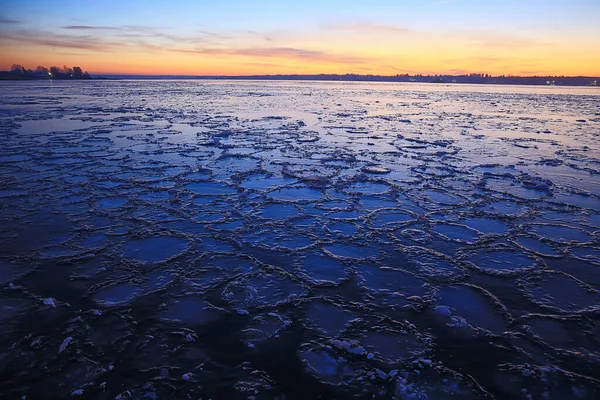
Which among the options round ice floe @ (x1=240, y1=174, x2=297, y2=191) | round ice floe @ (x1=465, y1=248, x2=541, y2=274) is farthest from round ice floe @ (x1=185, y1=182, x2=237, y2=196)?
round ice floe @ (x1=465, y1=248, x2=541, y2=274)

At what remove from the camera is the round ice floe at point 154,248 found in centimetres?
396

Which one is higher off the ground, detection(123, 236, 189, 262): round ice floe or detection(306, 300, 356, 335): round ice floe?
detection(123, 236, 189, 262): round ice floe

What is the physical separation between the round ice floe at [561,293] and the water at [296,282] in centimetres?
2

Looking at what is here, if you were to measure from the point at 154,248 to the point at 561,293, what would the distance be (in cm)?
445

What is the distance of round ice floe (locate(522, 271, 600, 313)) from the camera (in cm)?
319

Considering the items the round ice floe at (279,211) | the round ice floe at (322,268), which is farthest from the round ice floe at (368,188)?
the round ice floe at (322,268)

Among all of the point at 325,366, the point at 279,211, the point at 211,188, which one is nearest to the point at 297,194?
the point at 279,211

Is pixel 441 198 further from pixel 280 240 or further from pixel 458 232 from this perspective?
pixel 280 240

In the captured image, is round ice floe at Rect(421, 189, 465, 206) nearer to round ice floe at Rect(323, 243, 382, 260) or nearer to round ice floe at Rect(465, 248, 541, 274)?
round ice floe at Rect(465, 248, 541, 274)

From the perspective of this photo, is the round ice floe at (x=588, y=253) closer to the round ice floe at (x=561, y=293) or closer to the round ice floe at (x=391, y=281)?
the round ice floe at (x=561, y=293)

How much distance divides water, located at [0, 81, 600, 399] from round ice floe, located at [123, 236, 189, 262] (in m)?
0.03

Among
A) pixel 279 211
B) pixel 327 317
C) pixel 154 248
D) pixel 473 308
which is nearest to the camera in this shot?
pixel 327 317

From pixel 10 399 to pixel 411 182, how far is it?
6595 millimetres

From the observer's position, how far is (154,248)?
4164 millimetres
